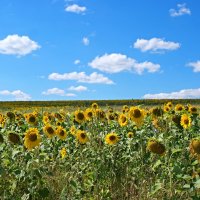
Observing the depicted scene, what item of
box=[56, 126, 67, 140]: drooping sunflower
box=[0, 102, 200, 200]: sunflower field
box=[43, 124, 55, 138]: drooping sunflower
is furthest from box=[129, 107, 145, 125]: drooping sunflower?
box=[43, 124, 55, 138]: drooping sunflower

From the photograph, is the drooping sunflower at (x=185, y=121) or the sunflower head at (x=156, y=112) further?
the sunflower head at (x=156, y=112)

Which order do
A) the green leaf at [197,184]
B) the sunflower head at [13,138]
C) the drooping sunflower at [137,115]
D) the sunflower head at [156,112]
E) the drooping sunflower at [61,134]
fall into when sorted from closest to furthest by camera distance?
the green leaf at [197,184] < the sunflower head at [13,138] < the drooping sunflower at [137,115] < the drooping sunflower at [61,134] < the sunflower head at [156,112]

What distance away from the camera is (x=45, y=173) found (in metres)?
5.76

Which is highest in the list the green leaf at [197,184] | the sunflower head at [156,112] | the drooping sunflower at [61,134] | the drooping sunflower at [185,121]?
the sunflower head at [156,112]

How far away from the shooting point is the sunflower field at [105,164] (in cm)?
500

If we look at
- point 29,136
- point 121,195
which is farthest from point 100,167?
point 29,136

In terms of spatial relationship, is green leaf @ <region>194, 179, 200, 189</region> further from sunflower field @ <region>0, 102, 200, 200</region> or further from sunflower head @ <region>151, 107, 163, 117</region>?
sunflower head @ <region>151, 107, 163, 117</region>

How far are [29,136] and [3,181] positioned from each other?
620 mm

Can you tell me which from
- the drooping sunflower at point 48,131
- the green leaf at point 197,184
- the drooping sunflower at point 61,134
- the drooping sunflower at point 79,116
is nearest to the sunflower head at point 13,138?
the drooping sunflower at point 48,131

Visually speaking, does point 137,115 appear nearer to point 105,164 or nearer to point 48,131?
point 105,164

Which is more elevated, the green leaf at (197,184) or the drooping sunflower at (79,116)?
the drooping sunflower at (79,116)

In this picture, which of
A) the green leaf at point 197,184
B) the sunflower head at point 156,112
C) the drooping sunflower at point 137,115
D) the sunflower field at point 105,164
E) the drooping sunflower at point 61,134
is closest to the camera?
the green leaf at point 197,184

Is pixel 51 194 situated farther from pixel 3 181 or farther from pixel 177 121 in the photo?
pixel 177 121

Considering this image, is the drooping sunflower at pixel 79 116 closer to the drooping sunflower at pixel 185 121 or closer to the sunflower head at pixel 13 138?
the drooping sunflower at pixel 185 121
